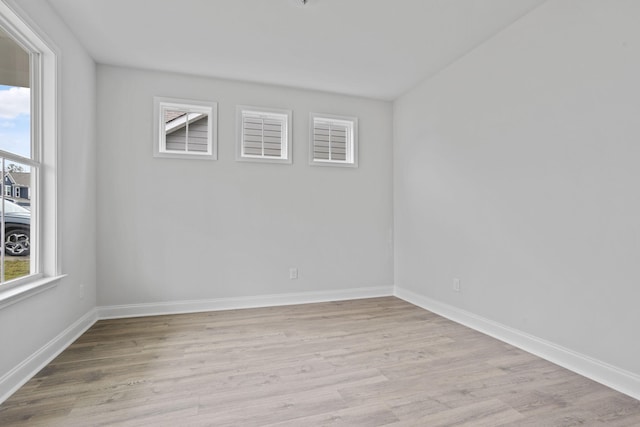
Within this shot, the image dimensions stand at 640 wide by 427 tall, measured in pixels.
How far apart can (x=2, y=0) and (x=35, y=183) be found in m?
1.18

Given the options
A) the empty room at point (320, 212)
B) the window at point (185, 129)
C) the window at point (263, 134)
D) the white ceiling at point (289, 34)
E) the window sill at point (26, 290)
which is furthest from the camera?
the window at point (263, 134)

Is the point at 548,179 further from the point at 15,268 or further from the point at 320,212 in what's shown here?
the point at 15,268

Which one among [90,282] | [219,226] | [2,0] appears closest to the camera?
[2,0]

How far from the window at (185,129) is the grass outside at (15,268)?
64.9 inches

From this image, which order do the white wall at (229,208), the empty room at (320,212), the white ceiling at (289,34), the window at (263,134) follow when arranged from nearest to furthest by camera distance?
the empty room at (320,212)
the white ceiling at (289,34)
the white wall at (229,208)
the window at (263,134)

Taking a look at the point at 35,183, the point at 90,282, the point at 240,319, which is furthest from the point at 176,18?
the point at 240,319

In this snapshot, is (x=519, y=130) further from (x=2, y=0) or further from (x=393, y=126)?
(x=2, y=0)

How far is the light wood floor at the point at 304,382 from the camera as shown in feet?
5.77

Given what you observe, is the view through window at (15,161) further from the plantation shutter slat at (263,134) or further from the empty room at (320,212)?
the plantation shutter slat at (263,134)

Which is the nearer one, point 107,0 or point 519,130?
point 107,0

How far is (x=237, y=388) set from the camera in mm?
2057

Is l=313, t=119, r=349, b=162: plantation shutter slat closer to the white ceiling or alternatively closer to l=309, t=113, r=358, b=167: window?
l=309, t=113, r=358, b=167: window

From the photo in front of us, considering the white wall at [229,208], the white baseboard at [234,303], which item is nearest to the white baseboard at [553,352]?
the white baseboard at [234,303]

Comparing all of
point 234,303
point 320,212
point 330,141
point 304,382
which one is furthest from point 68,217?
point 330,141
